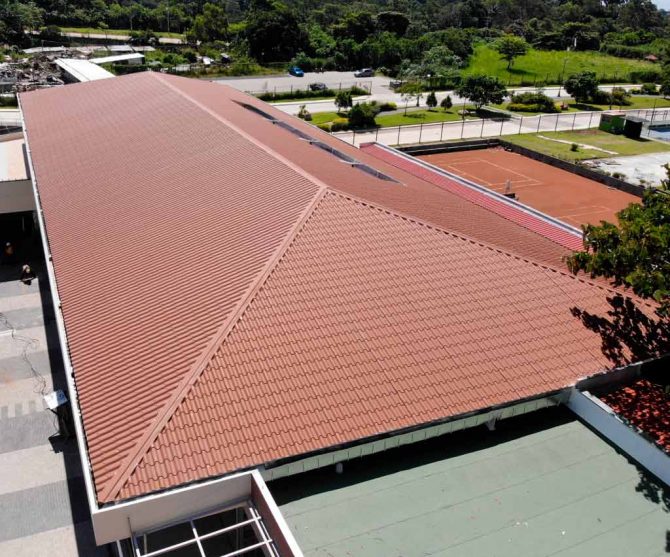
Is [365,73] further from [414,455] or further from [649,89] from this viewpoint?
[414,455]

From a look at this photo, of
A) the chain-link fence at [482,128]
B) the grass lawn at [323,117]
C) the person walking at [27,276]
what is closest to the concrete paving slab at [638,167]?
the chain-link fence at [482,128]

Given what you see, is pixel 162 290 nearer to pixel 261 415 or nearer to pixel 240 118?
pixel 261 415

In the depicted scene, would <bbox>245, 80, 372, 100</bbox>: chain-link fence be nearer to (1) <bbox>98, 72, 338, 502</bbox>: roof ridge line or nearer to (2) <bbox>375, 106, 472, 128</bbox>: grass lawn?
(2) <bbox>375, 106, 472, 128</bbox>: grass lawn

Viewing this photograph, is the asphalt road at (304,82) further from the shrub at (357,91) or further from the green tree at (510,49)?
the green tree at (510,49)

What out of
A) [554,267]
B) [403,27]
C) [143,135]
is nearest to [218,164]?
[143,135]

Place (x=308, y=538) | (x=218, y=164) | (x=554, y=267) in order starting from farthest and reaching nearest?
(x=218, y=164) → (x=554, y=267) → (x=308, y=538)
